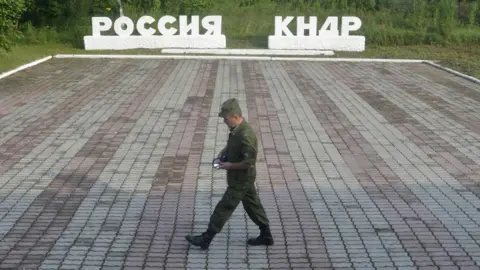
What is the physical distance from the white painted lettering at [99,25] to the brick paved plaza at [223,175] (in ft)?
25.0

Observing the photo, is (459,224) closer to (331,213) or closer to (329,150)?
(331,213)

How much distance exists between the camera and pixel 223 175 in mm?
8281

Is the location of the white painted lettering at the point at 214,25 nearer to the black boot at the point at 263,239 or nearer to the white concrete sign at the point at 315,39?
the white concrete sign at the point at 315,39

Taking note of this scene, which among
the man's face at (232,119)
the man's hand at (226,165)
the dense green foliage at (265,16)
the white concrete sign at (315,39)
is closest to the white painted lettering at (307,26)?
the white concrete sign at (315,39)

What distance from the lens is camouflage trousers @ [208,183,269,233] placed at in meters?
5.50

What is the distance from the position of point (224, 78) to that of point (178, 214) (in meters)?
10.4

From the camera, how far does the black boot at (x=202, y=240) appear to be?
570cm

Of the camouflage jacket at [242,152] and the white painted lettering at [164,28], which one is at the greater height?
the white painted lettering at [164,28]

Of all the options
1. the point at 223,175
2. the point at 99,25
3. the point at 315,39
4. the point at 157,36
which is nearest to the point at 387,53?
the point at 315,39

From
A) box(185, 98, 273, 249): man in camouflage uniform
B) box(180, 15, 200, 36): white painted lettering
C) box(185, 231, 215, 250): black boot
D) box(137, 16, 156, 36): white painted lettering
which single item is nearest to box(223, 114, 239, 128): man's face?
box(185, 98, 273, 249): man in camouflage uniform

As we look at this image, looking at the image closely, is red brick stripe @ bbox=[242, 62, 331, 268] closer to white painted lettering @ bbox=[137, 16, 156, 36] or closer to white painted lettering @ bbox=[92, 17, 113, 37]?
white painted lettering @ bbox=[137, 16, 156, 36]

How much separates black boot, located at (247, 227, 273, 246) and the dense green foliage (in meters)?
17.6

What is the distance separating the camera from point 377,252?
5.78 m

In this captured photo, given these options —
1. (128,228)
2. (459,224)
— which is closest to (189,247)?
(128,228)
